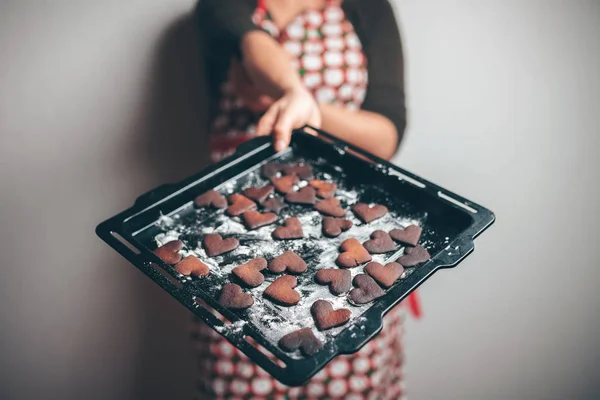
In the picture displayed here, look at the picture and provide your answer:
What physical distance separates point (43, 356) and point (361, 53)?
3.67 feet

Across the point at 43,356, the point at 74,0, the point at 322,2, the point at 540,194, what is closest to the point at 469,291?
the point at 540,194

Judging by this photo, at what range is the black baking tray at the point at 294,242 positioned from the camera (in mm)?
633

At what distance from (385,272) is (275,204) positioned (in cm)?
24

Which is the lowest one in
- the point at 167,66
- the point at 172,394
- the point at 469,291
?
the point at 172,394

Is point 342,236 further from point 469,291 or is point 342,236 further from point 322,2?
point 469,291

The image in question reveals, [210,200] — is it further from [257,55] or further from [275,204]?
[257,55]

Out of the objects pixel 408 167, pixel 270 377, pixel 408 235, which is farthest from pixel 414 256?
pixel 408 167

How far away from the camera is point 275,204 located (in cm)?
89

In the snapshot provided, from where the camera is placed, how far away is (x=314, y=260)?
2.59 feet

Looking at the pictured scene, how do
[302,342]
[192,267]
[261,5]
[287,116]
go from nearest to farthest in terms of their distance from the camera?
[302,342] < [192,267] < [287,116] < [261,5]

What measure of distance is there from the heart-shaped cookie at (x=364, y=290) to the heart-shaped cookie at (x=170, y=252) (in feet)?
0.85

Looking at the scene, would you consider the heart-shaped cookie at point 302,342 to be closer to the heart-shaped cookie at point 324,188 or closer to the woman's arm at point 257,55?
the heart-shaped cookie at point 324,188

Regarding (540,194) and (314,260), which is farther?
(540,194)

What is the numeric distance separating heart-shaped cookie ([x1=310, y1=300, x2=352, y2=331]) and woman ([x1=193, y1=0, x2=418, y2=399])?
1.50 ft
